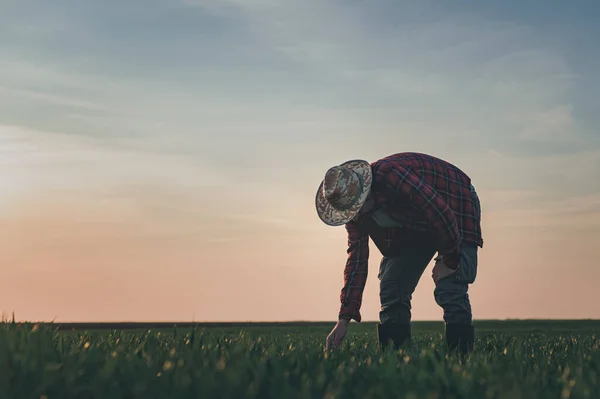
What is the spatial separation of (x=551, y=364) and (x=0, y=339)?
14.3 ft

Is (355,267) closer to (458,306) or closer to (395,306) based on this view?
(395,306)

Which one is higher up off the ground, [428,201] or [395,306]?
[428,201]

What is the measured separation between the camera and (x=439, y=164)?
7.08 metres

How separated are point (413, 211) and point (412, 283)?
40.6 inches

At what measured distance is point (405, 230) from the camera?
704 cm

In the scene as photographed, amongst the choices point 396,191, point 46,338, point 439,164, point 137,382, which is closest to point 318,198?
point 396,191

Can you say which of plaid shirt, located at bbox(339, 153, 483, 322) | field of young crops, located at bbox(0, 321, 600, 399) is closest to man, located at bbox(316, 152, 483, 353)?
plaid shirt, located at bbox(339, 153, 483, 322)

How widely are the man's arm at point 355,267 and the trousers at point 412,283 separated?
0.26m

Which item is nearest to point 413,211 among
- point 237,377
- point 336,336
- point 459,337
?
point 459,337

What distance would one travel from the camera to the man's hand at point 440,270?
6617 mm

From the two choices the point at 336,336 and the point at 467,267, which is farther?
the point at 467,267

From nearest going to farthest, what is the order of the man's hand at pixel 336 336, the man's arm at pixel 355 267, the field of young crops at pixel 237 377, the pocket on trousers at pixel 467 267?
1. the field of young crops at pixel 237 377
2. the man's hand at pixel 336 336
3. the pocket on trousers at pixel 467 267
4. the man's arm at pixel 355 267

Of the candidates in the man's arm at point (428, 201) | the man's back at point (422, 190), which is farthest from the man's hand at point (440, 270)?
the man's back at point (422, 190)

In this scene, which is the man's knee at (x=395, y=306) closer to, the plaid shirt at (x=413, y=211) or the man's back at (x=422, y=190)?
the plaid shirt at (x=413, y=211)
